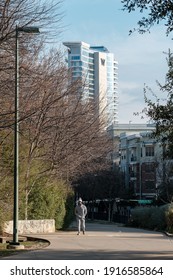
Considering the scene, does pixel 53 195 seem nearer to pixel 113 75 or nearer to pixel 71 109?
pixel 71 109

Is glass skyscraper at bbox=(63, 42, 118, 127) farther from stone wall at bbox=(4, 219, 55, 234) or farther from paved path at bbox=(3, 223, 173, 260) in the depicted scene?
paved path at bbox=(3, 223, 173, 260)

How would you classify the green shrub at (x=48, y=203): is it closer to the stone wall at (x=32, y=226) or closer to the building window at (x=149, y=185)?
the stone wall at (x=32, y=226)

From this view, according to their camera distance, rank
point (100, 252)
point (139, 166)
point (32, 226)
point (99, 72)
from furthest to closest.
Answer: point (139, 166), point (99, 72), point (32, 226), point (100, 252)

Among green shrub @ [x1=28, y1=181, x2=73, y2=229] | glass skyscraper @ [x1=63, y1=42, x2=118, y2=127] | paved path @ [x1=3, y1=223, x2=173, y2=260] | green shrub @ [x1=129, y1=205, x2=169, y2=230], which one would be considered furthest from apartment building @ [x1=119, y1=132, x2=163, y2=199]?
paved path @ [x1=3, y1=223, x2=173, y2=260]

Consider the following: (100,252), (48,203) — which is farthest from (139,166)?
(100,252)

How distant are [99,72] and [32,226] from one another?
45.2m

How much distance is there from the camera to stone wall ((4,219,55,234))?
97.4ft

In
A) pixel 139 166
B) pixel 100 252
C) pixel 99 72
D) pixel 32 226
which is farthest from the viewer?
pixel 139 166

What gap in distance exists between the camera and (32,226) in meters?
30.7

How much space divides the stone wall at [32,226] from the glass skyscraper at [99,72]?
10242mm

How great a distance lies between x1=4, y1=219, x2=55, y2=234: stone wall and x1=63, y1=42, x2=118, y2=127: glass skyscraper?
1024cm

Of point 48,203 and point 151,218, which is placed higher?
point 48,203

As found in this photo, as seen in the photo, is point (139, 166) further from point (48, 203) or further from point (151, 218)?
point (48, 203)

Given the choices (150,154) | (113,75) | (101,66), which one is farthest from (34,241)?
(150,154)
